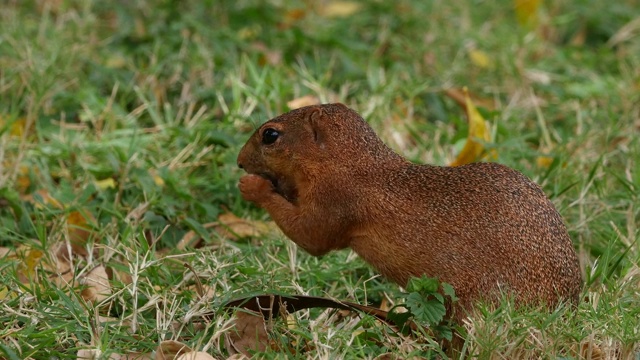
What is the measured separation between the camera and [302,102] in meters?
5.60

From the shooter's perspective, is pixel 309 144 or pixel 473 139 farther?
pixel 473 139

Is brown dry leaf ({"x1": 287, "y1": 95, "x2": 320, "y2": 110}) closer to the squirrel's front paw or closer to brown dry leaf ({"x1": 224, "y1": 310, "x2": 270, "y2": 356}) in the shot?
the squirrel's front paw

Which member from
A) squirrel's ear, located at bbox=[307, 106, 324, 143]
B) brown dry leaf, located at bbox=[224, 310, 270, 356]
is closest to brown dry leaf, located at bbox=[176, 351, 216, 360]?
brown dry leaf, located at bbox=[224, 310, 270, 356]

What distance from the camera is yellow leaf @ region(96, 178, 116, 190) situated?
495 centimetres

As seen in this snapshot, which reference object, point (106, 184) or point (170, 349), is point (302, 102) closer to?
point (106, 184)

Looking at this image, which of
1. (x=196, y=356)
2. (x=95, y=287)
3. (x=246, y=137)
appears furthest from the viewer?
(x=246, y=137)

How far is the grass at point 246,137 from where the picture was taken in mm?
3656

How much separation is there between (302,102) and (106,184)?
1.21 metres

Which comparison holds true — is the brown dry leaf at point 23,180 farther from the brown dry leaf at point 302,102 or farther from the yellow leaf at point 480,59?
the yellow leaf at point 480,59

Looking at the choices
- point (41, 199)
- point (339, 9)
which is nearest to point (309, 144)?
point (41, 199)

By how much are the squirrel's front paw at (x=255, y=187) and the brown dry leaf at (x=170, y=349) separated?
0.87 metres

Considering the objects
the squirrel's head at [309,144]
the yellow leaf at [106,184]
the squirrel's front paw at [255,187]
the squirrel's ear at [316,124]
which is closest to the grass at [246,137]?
the yellow leaf at [106,184]

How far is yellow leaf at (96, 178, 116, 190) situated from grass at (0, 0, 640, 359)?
1 cm

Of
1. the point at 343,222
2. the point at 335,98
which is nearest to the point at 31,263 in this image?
the point at 343,222
